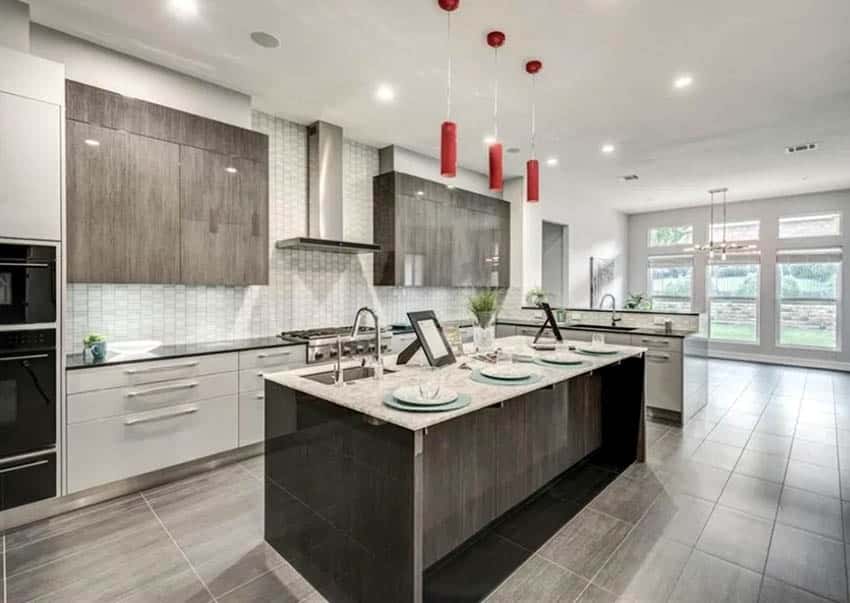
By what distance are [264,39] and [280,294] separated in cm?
218

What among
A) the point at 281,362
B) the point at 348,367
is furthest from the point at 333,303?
the point at 348,367

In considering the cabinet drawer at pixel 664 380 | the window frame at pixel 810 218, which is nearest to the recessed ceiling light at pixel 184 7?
the cabinet drawer at pixel 664 380

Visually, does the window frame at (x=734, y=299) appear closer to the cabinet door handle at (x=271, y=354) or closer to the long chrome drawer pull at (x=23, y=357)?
the cabinet door handle at (x=271, y=354)

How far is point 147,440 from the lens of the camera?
2.81 metres

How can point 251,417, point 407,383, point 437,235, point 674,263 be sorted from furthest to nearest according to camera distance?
point 674,263
point 437,235
point 251,417
point 407,383

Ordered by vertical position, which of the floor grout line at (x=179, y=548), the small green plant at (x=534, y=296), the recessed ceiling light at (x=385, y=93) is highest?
the recessed ceiling light at (x=385, y=93)

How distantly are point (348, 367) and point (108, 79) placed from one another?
2710 mm

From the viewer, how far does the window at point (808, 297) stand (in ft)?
23.7

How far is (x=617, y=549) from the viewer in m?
2.19

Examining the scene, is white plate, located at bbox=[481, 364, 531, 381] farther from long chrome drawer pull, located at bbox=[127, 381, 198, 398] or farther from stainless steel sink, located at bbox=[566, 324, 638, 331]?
stainless steel sink, located at bbox=[566, 324, 638, 331]

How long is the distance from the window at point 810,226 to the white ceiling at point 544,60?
3.06 meters

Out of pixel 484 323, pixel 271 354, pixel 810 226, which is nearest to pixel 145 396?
pixel 271 354

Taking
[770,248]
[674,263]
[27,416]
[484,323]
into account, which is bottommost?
[27,416]

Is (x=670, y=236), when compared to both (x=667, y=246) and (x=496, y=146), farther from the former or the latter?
(x=496, y=146)
